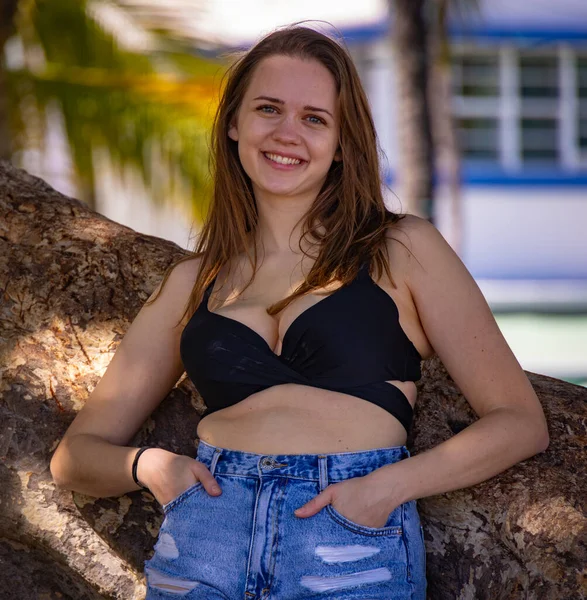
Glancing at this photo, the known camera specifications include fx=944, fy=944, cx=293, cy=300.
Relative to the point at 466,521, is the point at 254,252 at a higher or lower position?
higher

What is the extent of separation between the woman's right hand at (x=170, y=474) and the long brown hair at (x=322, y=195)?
506 mm

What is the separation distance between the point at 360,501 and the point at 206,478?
0.45 m

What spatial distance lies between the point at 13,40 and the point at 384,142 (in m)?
8.43

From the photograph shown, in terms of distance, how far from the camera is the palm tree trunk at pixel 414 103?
1035cm

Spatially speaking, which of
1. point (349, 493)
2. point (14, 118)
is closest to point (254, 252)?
point (349, 493)

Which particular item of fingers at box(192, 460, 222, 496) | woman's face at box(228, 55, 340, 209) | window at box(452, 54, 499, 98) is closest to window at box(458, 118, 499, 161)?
window at box(452, 54, 499, 98)

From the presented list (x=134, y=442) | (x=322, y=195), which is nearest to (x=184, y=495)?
(x=134, y=442)

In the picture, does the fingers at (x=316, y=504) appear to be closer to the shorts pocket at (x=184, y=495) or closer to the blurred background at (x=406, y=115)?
the shorts pocket at (x=184, y=495)

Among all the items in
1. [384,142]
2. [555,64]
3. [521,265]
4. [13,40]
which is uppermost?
[13,40]

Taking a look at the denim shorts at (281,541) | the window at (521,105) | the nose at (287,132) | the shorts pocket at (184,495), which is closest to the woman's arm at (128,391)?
the shorts pocket at (184,495)

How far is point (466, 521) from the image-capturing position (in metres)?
2.96

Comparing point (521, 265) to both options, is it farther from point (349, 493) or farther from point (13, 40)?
point (349, 493)

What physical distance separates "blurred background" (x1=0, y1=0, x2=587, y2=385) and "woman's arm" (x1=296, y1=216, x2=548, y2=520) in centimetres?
76

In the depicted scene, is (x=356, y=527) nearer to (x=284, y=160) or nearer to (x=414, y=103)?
(x=284, y=160)
